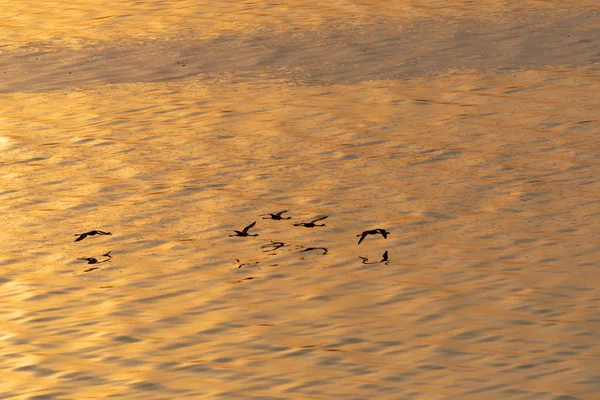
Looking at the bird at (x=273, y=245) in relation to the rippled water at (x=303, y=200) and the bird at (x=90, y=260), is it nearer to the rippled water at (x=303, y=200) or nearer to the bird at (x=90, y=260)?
the rippled water at (x=303, y=200)

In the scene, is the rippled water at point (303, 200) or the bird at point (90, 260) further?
the bird at point (90, 260)

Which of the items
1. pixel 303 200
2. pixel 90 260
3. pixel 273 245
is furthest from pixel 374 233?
pixel 90 260

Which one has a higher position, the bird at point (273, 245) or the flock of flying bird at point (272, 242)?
the flock of flying bird at point (272, 242)

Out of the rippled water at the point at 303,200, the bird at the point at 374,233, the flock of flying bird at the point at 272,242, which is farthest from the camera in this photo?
the bird at the point at 374,233

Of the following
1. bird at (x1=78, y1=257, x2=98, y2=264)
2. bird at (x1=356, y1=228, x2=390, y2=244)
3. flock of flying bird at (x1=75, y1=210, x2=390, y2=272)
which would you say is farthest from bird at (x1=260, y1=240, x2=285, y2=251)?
bird at (x1=78, y1=257, x2=98, y2=264)

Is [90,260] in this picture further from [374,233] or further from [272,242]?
[374,233]

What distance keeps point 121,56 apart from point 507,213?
17.9 ft

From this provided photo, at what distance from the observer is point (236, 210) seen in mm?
8391

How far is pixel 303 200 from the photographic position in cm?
A: 850

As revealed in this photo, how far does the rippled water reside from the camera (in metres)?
6.04

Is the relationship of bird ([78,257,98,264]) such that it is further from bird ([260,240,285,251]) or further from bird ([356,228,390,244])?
bird ([356,228,390,244])

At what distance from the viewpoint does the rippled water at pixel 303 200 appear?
19.8 ft

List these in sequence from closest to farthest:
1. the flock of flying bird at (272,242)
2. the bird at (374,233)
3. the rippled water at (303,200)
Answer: the rippled water at (303,200), the flock of flying bird at (272,242), the bird at (374,233)

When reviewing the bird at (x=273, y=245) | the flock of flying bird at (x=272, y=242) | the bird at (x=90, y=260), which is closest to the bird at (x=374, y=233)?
the flock of flying bird at (x=272, y=242)
